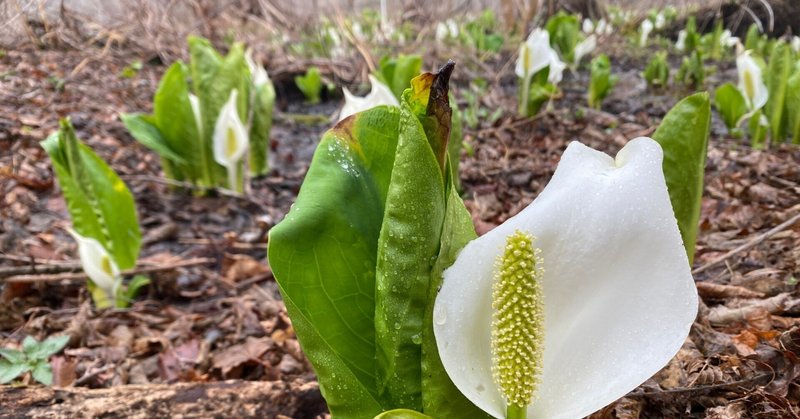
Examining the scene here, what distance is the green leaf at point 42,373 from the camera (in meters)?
1.16

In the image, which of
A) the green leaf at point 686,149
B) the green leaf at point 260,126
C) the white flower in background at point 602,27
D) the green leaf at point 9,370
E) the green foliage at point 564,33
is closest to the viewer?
the green leaf at point 686,149

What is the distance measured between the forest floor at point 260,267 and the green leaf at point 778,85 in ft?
0.34

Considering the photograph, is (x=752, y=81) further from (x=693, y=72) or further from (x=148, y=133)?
(x=148, y=133)

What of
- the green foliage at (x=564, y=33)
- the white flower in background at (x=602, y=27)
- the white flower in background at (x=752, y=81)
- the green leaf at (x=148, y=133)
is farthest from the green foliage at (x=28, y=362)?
the white flower in background at (x=602, y=27)

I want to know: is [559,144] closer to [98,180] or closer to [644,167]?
[98,180]

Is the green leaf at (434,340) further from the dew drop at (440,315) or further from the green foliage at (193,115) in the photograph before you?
the green foliage at (193,115)

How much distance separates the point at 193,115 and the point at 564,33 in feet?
9.37

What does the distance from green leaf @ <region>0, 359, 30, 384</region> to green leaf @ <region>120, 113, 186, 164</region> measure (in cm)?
105

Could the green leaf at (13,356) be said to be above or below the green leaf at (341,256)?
below

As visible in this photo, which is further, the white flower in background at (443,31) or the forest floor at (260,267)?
the white flower in background at (443,31)

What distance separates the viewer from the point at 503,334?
0.56 m

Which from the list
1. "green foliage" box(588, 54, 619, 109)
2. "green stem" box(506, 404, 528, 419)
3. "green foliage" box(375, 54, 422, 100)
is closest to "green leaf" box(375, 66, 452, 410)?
"green stem" box(506, 404, 528, 419)

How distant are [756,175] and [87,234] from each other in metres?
2.03

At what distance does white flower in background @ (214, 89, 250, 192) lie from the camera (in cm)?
212
